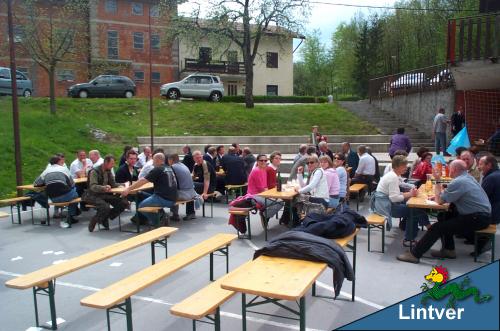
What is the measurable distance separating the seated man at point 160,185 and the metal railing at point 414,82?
39.0 feet

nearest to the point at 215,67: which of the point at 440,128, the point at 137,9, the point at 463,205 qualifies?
the point at 137,9

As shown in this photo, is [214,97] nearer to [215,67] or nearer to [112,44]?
[215,67]

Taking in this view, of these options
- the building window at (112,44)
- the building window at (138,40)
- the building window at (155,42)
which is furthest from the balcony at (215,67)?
the building window at (112,44)

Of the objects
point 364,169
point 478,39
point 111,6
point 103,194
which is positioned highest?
point 111,6

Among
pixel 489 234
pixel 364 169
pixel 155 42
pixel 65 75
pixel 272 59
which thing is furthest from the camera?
pixel 272 59

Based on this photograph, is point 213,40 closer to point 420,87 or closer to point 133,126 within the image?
point 133,126

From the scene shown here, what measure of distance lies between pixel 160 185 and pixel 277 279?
4.92 metres

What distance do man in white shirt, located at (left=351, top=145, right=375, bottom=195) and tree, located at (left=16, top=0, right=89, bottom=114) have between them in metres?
13.7

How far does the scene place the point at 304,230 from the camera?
4105 millimetres

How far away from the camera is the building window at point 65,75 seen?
33375mm

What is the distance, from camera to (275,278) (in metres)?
3.25

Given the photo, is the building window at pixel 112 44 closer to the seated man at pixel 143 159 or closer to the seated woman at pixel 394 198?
the seated man at pixel 143 159

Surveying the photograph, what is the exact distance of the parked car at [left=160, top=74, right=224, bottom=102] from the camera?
82.1ft

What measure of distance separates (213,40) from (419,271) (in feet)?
67.5
